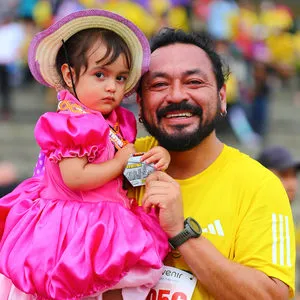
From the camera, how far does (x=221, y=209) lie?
3.38 m

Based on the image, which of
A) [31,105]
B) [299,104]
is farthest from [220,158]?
[299,104]

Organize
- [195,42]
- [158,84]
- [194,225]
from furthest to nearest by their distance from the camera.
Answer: [195,42], [158,84], [194,225]

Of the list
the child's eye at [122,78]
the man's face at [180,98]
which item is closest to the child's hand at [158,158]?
the man's face at [180,98]

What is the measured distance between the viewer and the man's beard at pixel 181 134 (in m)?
3.46

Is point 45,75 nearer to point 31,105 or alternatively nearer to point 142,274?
point 142,274

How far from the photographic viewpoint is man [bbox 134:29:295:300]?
3.20 metres

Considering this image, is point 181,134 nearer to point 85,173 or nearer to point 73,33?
point 85,173

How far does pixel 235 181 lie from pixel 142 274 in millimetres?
542

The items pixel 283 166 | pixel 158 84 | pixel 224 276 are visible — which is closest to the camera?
pixel 224 276

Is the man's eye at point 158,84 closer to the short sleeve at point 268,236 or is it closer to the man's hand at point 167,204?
the man's hand at point 167,204

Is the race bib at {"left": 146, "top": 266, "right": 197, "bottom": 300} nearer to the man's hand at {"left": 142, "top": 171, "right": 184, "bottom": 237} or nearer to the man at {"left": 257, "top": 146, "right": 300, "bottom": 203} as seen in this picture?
the man's hand at {"left": 142, "top": 171, "right": 184, "bottom": 237}

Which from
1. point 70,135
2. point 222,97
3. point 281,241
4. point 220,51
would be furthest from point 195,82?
point 220,51

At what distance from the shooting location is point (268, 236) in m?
3.26

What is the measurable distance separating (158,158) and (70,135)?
0.38 meters
